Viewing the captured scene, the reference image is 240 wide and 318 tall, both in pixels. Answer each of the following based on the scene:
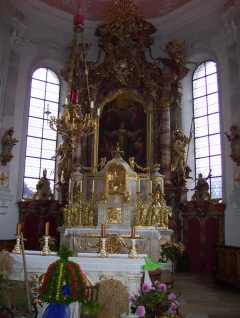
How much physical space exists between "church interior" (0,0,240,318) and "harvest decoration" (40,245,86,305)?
601 cm

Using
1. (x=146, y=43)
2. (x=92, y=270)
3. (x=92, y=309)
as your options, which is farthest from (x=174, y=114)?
(x=92, y=309)

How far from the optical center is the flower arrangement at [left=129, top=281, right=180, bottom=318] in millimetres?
3701

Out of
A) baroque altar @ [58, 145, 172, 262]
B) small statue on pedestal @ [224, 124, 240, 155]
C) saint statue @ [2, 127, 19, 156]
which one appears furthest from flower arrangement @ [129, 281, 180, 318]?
saint statue @ [2, 127, 19, 156]

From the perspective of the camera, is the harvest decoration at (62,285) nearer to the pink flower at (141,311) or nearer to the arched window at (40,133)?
the pink flower at (141,311)

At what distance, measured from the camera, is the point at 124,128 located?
43.9ft

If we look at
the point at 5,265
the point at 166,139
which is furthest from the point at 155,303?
the point at 166,139

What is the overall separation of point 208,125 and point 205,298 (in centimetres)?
777

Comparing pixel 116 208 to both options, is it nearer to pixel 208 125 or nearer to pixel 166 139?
pixel 166 139

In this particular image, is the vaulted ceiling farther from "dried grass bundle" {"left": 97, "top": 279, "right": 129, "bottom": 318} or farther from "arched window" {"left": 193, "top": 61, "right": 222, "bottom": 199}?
"dried grass bundle" {"left": 97, "top": 279, "right": 129, "bottom": 318}

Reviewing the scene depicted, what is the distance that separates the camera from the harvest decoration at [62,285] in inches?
152

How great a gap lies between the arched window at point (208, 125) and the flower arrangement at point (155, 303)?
9.08 metres

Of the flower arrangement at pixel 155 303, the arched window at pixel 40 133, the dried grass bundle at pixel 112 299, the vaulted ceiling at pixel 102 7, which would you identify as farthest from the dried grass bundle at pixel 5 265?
the vaulted ceiling at pixel 102 7

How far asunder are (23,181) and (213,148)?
723 centimetres

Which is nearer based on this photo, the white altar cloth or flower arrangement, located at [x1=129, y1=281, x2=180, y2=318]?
flower arrangement, located at [x1=129, y1=281, x2=180, y2=318]
